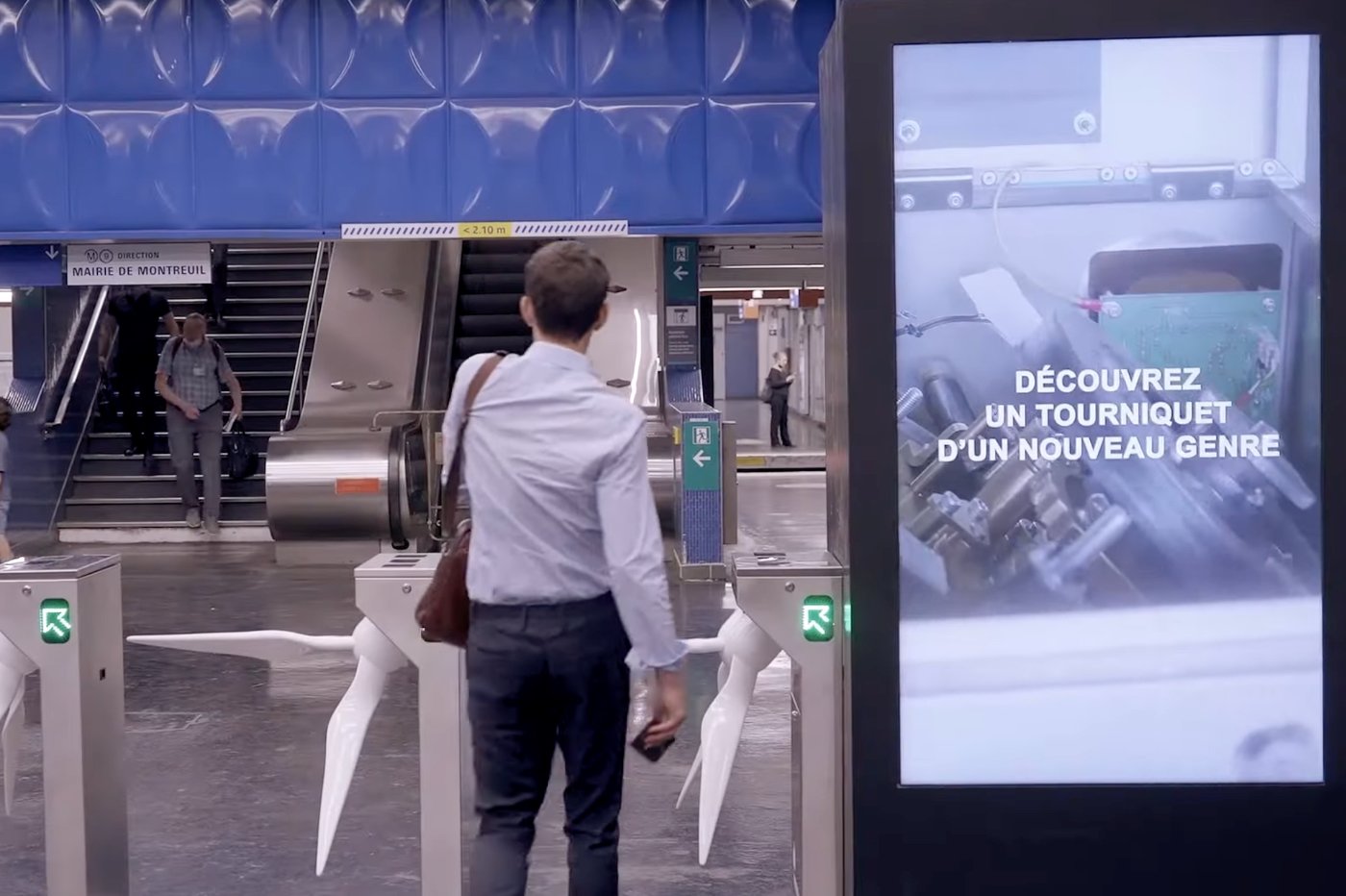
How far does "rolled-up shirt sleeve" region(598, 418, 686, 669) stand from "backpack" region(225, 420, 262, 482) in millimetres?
11468

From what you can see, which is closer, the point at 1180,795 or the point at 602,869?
the point at 602,869

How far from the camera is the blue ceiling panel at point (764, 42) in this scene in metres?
9.80

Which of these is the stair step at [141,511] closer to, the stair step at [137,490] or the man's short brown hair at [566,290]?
the stair step at [137,490]

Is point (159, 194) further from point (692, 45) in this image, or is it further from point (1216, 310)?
point (1216, 310)

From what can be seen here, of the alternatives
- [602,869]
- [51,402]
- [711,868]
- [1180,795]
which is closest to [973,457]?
[1180,795]

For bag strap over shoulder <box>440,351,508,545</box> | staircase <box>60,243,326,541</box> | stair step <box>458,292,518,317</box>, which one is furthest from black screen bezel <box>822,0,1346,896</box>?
stair step <box>458,292,518,317</box>

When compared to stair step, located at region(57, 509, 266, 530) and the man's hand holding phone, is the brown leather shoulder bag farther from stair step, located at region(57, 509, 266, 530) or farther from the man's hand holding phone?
stair step, located at region(57, 509, 266, 530)

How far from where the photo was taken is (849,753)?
3.90 metres

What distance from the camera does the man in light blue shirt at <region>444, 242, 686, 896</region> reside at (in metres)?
3.27

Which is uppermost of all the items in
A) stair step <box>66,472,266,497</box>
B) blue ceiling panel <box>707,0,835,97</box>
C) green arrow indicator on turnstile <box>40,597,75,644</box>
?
blue ceiling panel <box>707,0,835,97</box>

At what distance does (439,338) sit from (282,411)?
2114mm

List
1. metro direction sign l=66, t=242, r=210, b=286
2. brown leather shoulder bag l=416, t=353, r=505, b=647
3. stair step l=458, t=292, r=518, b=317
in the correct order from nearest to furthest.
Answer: brown leather shoulder bag l=416, t=353, r=505, b=647, metro direction sign l=66, t=242, r=210, b=286, stair step l=458, t=292, r=518, b=317

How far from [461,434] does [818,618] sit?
3.37ft

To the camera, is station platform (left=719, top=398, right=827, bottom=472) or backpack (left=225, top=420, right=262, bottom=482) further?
station platform (left=719, top=398, right=827, bottom=472)
